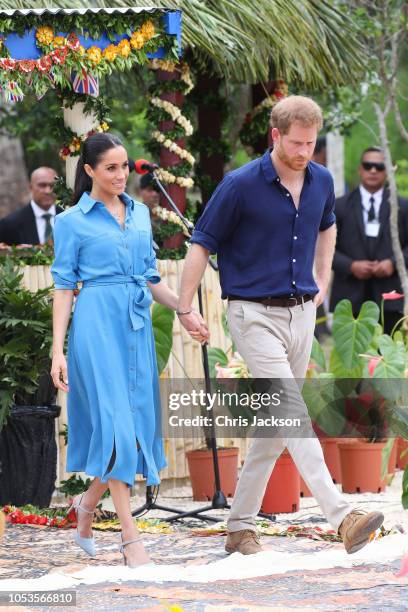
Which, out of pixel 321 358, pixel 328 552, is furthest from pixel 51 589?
pixel 321 358

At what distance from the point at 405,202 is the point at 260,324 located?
4.90 meters

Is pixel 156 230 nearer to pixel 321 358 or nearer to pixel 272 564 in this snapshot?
pixel 321 358

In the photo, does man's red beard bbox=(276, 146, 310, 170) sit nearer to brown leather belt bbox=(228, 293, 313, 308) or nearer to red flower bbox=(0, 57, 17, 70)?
brown leather belt bbox=(228, 293, 313, 308)

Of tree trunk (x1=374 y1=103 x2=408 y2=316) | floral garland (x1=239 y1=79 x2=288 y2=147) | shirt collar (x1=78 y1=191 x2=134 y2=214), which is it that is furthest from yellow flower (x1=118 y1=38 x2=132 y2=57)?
tree trunk (x1=374 y1=103 x2=408 y2=316)

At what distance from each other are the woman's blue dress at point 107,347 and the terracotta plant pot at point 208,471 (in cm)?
215

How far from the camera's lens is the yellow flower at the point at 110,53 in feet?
25.6

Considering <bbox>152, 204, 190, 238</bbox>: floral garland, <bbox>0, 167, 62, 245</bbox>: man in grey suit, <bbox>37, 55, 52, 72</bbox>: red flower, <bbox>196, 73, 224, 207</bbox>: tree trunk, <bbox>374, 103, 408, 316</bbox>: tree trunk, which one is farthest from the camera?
<bbox>0, 167, 62, 245</bbox>: man in grey suit

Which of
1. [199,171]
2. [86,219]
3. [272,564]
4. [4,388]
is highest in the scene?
[199,171]

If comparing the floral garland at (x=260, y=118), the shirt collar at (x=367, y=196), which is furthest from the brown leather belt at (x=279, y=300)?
the shirt collar at (x=367, y=196)

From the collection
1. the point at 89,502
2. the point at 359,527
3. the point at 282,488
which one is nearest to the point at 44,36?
the point at 89,502

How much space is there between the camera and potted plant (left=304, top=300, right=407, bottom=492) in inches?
343

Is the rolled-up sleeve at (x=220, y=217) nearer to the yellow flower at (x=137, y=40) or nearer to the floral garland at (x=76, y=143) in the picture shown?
the yellow flower at (x=137, y=40)

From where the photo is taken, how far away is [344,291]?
10797 mm

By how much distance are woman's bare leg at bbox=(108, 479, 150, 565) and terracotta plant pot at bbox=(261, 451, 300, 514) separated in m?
2.05
